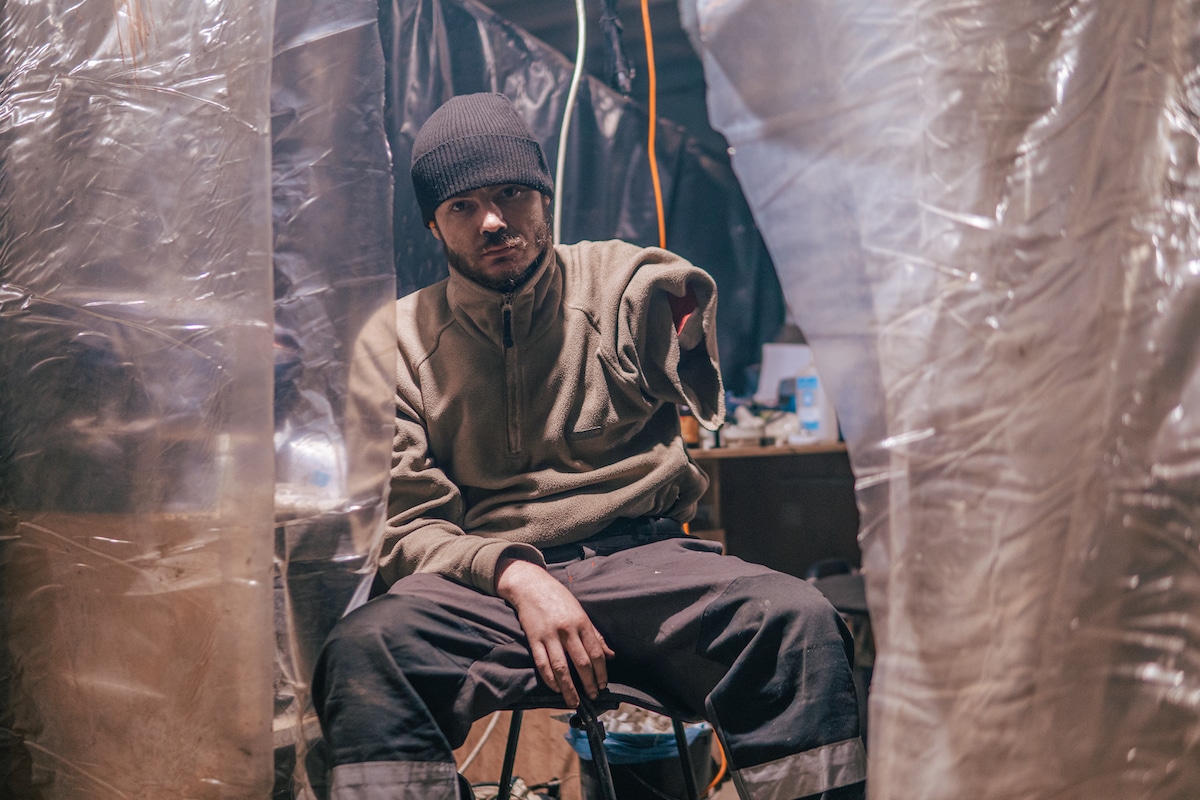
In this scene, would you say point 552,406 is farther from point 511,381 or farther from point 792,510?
point 792,510

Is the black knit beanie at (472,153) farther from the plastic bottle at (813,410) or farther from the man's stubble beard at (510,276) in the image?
the plastic bottle at (813,410)

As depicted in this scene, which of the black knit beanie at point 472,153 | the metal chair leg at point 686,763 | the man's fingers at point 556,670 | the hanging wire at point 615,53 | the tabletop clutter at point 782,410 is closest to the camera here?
the man's fingers at point 556,670

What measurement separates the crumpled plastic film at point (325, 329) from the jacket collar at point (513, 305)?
0.28m

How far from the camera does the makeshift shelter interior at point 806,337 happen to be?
2.41 ft

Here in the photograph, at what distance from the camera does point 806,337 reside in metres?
0.86

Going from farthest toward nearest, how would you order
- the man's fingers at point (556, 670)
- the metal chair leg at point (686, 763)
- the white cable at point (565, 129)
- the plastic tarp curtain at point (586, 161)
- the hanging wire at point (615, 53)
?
the hanging wire at point (615, 53) → the white cable at point (565, 129) → the plastic tarp curtain at point (586, 161) → the metal chair leg at point (686, 763) → the man's fingers at point (556, 670)

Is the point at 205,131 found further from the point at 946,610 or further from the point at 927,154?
the point at 946,610

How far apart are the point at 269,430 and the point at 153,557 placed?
18 centimetres

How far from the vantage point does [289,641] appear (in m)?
0.97

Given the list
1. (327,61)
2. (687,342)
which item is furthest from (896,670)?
(327,61)

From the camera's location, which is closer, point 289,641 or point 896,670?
point 896,670

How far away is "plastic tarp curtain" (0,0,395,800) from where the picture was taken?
894 millimetres

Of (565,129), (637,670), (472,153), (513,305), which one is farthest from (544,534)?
(565,129)

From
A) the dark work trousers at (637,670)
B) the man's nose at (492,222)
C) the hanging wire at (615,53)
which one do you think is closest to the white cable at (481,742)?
the dark work trousers at (637,670)
